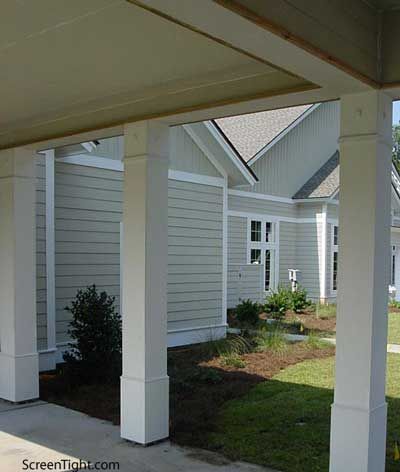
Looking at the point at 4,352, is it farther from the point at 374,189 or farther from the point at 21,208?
the point at 374,189

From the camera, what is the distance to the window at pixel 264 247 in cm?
1487

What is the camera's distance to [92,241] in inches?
333

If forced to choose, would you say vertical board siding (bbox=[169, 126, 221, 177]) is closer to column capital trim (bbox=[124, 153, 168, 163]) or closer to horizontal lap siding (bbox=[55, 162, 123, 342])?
horizontal lap siding (bbox=[55, 162, 123, 342])

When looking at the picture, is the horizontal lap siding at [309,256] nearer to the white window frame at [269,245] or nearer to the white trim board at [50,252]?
the white window frame at [269,245]

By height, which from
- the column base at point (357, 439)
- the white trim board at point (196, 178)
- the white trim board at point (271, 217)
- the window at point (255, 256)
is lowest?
the column base at point (357, 439)

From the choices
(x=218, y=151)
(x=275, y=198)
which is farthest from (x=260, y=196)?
(x=218, y=151)

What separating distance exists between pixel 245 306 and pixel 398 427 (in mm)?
6799

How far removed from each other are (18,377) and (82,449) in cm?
182

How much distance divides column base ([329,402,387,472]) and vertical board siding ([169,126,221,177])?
22.1 feet

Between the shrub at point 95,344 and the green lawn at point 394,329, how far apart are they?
594 cm

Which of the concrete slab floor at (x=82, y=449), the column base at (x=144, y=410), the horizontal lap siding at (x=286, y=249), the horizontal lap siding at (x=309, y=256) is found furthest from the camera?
the horizontal lap siding at (x=309, y=256)

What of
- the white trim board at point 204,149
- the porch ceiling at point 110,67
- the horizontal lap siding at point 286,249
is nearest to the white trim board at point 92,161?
the white trim board at point 204,149

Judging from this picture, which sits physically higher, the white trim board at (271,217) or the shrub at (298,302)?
the white trim board at (271,217)

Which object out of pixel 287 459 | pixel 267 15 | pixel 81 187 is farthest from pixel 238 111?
pixel 81 187
